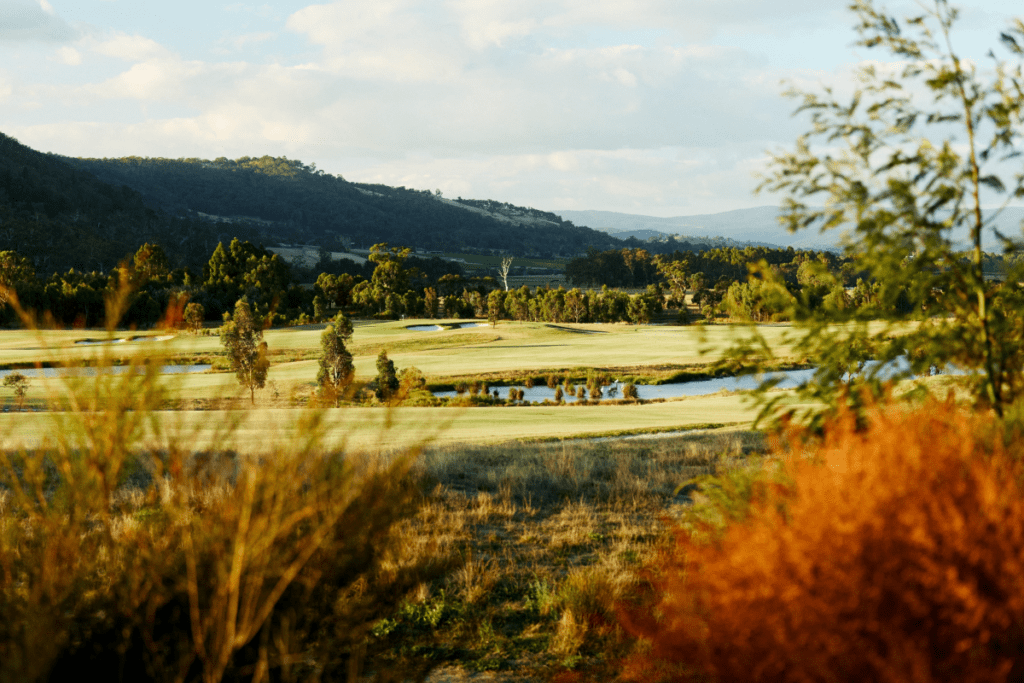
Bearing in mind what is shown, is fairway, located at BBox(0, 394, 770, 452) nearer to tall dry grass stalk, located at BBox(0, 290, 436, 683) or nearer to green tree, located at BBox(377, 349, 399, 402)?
green tree, located at BBox(377, 349, 399, 402)

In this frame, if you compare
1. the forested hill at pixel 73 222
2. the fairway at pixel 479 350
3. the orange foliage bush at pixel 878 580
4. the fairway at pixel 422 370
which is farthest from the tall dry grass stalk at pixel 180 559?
the forested hill at pixel 73 222

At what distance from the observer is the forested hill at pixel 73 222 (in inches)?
4867

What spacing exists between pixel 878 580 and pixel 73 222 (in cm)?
17056

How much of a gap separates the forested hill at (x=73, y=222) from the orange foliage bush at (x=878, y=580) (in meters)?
135

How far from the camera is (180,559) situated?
14.2ft

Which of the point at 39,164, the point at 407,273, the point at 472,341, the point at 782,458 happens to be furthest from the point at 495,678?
the point at 39,164

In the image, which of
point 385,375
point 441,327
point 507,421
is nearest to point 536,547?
point 507,421

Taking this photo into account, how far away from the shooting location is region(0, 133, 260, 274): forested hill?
12362cm

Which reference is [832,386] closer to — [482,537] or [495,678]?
[495,678]

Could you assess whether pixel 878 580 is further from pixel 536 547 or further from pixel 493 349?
pixel 493 349

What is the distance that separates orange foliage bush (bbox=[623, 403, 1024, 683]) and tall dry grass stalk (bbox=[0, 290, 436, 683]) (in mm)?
2114

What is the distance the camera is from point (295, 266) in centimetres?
14400

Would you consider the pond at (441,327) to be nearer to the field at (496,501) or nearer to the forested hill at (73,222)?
the field at (496,501)

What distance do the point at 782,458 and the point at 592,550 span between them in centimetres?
390
